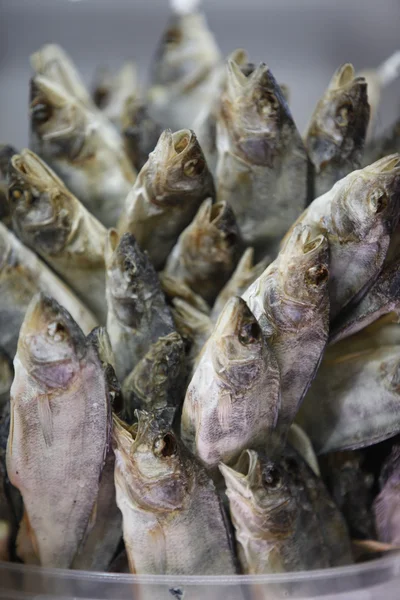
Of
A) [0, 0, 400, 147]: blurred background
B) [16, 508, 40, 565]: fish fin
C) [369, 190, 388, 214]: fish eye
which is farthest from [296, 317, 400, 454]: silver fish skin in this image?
[0, 0, 400, 147]: blurred background

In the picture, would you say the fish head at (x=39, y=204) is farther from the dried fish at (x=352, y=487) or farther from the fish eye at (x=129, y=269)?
the dried fish at (x=352, y=487)

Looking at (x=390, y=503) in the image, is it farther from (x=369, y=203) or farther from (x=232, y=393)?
(x=369, y=203)

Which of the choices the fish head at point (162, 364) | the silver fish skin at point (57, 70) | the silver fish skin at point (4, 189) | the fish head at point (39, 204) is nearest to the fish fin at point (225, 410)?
the fish head at point (162, 364)

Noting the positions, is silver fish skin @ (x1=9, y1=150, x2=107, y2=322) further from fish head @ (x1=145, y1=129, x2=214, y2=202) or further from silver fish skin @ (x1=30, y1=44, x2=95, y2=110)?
silver fish skin @ (x1=30, y1=44, x2=95, y2=110)

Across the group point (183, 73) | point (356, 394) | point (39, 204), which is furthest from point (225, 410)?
point (183, 73)

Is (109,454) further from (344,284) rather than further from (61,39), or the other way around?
(61,39)

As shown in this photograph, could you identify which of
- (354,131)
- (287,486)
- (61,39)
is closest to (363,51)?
(61,39)
